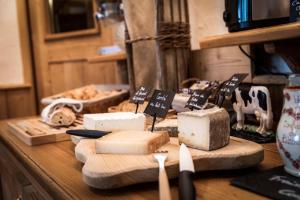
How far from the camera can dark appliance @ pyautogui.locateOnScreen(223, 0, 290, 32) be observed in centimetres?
89

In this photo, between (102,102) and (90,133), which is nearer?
(90,133)

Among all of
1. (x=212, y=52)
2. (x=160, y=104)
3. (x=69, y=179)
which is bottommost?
(x=69, y=179)

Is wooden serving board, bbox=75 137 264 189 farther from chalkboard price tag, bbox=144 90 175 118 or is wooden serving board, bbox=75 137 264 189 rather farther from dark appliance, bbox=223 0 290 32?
dark appliance, bbox=223 0 290 32

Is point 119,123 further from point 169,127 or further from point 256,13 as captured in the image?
point 256,13

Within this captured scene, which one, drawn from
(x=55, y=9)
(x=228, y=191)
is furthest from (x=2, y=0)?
(x=228, y=191)

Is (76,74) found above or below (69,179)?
above

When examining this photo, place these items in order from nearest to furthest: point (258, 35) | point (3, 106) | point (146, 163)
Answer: point (146, 163)
point (258, 35)
point (3, 106)

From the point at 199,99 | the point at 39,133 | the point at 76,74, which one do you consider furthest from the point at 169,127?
the point at 76,74

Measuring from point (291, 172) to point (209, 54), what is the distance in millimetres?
834

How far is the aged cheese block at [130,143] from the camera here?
780mm

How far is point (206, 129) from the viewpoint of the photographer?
779mm

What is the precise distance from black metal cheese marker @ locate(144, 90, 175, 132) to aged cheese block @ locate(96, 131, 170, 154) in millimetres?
102

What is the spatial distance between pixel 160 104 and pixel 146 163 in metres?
0.26

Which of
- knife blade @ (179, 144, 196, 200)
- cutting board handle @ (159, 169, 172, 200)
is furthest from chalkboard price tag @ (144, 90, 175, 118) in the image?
cutting board handle @ (159, 169, 172, 200)
